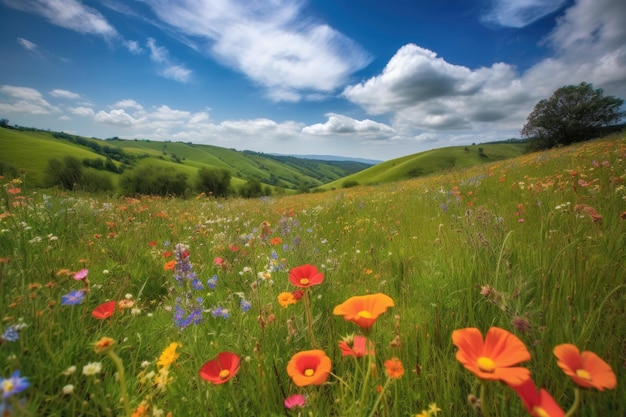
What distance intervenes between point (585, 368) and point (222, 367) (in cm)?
127

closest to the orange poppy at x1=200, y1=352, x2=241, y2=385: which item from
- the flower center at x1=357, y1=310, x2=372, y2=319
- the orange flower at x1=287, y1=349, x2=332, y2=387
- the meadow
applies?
the meadow

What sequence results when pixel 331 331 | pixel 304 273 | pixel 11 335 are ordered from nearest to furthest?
pixel 11 335, pixel 304 273, pixel 331 331

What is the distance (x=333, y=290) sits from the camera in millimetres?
2680

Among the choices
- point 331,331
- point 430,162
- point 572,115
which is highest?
point 572,115

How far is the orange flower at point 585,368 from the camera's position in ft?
2.25

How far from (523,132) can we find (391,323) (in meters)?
53.6

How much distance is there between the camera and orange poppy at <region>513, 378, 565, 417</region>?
687 mm

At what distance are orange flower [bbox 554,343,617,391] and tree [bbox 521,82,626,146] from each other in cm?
5399

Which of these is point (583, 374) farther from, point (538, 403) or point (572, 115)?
point (572, 115)

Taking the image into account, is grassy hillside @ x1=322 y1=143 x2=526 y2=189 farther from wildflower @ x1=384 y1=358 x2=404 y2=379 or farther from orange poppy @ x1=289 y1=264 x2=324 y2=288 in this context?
wildflower @ x1=384 y1=358 x2=404 y2=379

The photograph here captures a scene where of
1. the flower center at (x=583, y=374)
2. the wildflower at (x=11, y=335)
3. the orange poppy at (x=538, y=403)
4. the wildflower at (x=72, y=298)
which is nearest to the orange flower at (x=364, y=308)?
the orange poppy at (x=538, y=403)

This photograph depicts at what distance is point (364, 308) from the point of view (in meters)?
1.16

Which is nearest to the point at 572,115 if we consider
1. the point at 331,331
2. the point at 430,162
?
the point at 430,162

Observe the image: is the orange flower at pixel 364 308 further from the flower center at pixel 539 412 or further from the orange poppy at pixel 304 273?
the flower center at pixel 539 412
